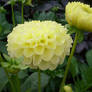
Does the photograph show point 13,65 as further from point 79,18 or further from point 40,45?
point 79,18

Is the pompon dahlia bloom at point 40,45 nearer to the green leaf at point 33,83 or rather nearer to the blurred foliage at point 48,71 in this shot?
the blurred foliage at point 48,71

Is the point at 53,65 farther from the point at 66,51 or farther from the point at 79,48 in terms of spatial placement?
the point at 79,48

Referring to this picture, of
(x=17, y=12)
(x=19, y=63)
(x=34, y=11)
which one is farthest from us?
(x=34, y=11)

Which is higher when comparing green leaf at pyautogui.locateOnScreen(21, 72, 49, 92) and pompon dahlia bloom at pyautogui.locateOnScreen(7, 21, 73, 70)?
pompon dahlia bloom at pyautogui.locateOnScreen(7, 21, 73, 70)

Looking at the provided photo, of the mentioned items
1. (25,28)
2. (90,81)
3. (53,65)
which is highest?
(25,28)

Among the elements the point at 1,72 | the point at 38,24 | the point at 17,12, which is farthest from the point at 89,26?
the point at 17,12

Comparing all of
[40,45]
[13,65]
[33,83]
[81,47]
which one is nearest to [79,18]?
[40,45]

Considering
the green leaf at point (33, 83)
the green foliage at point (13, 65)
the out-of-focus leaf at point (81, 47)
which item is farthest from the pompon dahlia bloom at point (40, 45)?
the out-of-focus leaf at point (81, 47)

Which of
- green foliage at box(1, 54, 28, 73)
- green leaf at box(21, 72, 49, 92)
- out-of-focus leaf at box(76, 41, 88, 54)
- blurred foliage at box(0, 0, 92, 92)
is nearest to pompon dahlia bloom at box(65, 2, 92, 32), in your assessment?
blurred foliage at box(0, 0, 92, 92)

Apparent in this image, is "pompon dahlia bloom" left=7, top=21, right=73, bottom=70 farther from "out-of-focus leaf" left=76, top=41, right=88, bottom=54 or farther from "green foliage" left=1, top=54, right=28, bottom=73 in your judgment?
"out-of-focus leaf" left=76, top=41, right=88, bottom=54
